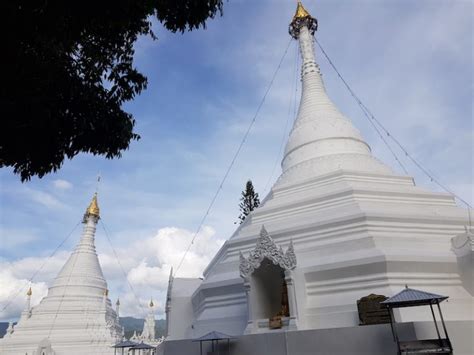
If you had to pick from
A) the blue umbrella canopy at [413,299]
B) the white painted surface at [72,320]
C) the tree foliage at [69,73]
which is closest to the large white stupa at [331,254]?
the blue umbrella canopy at [413,299]

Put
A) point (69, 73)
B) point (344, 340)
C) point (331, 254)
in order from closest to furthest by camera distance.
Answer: point (69, 73) → point (344, 340) → point (331, 254)

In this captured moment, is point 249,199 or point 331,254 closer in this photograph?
point 331,254

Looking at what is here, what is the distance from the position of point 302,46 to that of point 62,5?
18946 millimetres

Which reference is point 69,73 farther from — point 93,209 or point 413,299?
point 93,209

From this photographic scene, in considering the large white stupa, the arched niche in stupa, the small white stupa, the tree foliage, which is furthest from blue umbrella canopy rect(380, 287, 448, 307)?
the small white stupa

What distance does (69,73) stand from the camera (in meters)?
6.16

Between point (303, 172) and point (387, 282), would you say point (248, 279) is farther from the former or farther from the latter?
point (303, 172)

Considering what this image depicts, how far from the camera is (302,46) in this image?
72.6ft

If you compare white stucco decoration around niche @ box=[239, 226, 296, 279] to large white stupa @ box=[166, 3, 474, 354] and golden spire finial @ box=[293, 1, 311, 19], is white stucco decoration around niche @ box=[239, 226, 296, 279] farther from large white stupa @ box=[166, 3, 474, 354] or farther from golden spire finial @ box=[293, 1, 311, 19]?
golden spire finial @ box=[293, 1, 311, 19]

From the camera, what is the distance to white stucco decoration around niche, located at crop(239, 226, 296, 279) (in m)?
10.6

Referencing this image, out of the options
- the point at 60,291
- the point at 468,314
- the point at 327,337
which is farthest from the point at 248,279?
the point at 60,291

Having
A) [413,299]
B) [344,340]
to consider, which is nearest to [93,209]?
[344,340]

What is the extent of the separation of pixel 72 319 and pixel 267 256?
66.9 feet

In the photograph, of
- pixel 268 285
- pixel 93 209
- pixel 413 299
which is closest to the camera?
pixel 413 299
